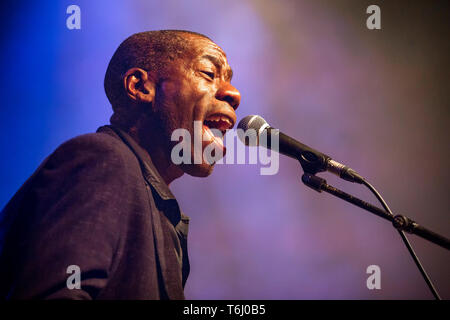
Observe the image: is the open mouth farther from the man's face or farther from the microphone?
the microphone

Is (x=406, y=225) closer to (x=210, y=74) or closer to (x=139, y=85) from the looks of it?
(x=210, y=74)

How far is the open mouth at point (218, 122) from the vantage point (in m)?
2.43

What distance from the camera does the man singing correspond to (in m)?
1.25

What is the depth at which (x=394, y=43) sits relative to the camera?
13.5 ft

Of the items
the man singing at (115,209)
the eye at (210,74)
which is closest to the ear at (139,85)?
the man singing at (115,209)

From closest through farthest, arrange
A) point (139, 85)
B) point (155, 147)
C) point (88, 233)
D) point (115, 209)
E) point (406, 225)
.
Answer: point (88, 233), point (115, 209), point (406, 225), point (155, 147), point (139, 85)

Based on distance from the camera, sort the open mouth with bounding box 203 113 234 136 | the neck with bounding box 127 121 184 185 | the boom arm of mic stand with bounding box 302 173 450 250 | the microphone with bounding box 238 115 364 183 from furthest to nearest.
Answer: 1. the open mouth with bounding box 203 113 234 136
2. the neck with bounding box 127 121 184 185
3. the microphone with bounding box 238 115 364 183
4. the boom arm of mic stand with bounding box 302 173 450 250

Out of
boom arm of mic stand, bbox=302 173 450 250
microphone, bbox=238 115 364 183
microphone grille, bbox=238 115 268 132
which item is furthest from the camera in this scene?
microphone grille, bbox=238 115 268 132

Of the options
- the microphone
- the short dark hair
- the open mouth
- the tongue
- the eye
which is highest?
the short dark hair

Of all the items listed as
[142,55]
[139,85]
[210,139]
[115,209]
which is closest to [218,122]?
[210,139]

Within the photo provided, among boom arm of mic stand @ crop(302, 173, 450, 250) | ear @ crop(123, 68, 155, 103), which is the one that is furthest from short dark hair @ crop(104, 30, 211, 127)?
boom arm of mic stand @ crop(302, 173, 450, 250)

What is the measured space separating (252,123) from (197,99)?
1.38 feet

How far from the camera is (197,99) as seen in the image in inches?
94.0
